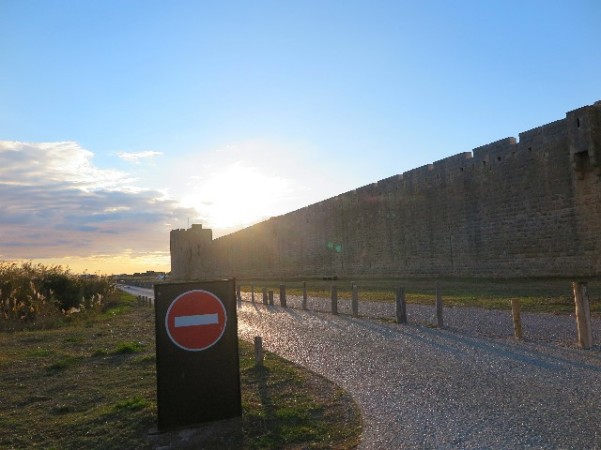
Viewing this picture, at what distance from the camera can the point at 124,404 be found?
5.82 meters

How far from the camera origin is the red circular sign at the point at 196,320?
16.1ft

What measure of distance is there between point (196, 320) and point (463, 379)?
10.1 feet

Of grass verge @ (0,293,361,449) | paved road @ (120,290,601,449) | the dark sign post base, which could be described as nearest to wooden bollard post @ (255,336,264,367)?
grass verge @ (0,293,361,449)

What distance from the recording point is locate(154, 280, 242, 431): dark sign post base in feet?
15.9

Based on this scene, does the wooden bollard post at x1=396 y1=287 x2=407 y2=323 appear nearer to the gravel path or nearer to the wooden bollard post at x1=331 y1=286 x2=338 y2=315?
the gravel path

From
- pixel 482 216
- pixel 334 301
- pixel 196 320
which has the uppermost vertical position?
pixel 482 216

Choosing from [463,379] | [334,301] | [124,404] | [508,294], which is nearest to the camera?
[124,404]

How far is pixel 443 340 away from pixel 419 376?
280 cm

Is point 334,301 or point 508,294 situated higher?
point 334,301

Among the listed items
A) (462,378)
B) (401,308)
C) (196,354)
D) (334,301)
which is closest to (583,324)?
(462,378)

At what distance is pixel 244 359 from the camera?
8.35 meters

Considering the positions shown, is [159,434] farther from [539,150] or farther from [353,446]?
[539,150]

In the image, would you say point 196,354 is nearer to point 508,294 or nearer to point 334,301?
point 334,301

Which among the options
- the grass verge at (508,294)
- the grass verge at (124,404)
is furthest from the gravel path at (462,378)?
the grass verge at (508,294)
